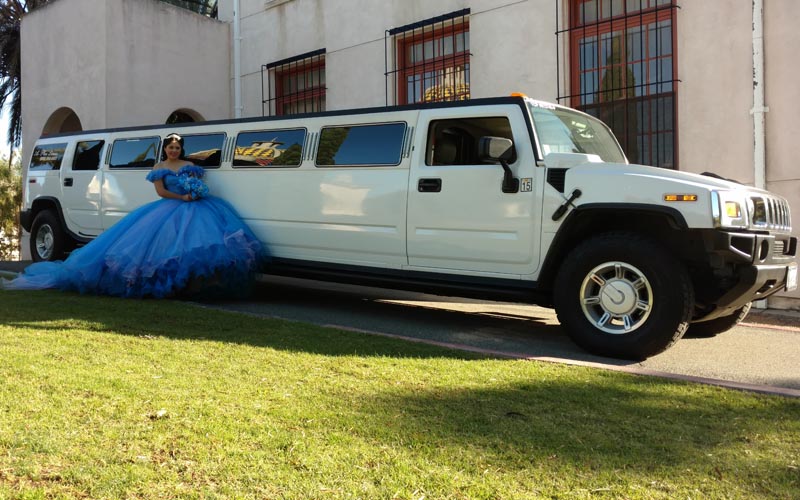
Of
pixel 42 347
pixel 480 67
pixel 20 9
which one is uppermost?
pixel 20 9

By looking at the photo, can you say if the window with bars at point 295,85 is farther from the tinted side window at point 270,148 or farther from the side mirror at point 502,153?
the side mirror at point 502,153

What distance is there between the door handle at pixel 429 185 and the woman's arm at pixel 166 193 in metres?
2.90

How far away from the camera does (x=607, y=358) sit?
519cm

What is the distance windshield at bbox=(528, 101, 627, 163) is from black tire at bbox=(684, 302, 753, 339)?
67.1 inches

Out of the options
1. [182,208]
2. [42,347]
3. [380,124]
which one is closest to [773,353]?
[380,124]

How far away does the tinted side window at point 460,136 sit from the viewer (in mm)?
5977

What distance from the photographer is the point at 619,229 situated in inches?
210

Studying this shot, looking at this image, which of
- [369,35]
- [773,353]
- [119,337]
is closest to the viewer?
[119,337]

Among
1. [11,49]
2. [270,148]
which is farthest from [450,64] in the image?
[11,49]

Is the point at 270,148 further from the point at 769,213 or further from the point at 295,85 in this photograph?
the point at 295,85

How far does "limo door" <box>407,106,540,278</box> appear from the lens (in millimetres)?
5656

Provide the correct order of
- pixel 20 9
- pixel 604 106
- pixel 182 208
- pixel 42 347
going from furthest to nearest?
pixel 20 9 → pixel 604 106 → pixel 182 208 → pixel 42 347

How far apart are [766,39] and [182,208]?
6.87m

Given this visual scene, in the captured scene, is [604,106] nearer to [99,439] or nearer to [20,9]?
[99,439]
